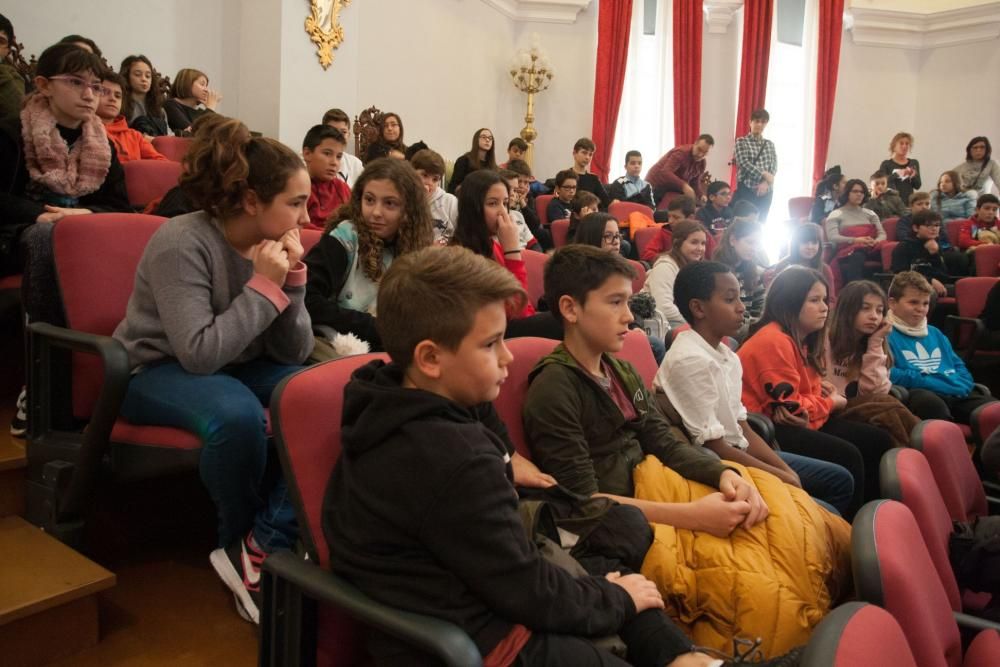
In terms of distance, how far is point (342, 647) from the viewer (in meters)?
1.13

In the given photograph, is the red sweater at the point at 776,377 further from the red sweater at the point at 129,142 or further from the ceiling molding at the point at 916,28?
the ceiling molding at the point at 916,28

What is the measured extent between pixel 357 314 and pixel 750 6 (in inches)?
351

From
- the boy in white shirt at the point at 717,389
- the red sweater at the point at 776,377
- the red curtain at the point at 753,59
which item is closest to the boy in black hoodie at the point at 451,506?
the boy in white shirt at the point at 717,389

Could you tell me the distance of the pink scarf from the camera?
7.64 feet

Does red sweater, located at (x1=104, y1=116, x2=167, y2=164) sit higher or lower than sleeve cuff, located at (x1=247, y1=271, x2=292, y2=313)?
higher

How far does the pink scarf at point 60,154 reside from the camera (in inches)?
91.7

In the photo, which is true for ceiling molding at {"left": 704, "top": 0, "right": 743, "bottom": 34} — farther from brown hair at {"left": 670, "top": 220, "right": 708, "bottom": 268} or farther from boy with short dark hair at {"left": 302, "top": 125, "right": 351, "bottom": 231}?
boy with short dark hair at {"left": 302, "top": 125, "right": 351, "bottom": 231}

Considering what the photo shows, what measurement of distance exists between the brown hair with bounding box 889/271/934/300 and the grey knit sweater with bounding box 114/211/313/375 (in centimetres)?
278

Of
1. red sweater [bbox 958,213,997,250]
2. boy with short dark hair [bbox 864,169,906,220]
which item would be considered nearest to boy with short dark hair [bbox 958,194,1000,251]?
red sweater [bbox 958,213,997,250]

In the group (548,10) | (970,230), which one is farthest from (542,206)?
(548,10)

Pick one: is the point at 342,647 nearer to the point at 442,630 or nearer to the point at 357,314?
the point at 442,630

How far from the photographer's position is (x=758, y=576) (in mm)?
1296

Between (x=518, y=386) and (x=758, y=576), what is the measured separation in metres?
0.61

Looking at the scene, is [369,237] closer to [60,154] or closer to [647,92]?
[60,154]
